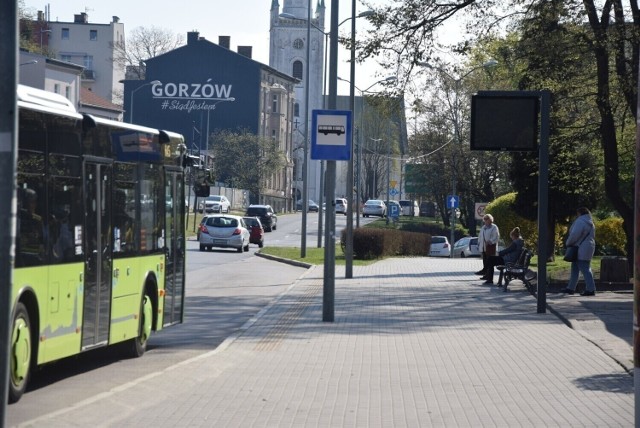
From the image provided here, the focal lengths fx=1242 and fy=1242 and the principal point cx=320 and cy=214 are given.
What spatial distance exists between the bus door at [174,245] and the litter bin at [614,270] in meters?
14.6

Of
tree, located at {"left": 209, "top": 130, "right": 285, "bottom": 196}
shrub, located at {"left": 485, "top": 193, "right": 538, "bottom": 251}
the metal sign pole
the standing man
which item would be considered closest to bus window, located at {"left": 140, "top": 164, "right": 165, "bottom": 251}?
the metal sign pole

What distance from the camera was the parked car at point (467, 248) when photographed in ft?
202

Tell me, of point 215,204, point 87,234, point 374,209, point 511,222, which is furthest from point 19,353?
point 374,209

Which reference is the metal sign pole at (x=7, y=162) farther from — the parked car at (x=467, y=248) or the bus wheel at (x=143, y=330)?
the parked car at (x=467, y=248)

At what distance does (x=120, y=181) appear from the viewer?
1323 cm

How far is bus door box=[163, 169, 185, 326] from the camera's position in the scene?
50.8 feet

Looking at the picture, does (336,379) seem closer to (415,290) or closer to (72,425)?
(72,425)

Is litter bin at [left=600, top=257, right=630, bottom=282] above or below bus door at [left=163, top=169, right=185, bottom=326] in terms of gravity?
below

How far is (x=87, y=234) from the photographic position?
12031 mm

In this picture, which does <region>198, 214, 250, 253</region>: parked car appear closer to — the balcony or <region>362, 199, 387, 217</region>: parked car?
<region>362, 199, 387, 217</region>: parked car

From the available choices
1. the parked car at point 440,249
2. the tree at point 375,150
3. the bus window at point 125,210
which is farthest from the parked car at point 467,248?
the bus window at point 125,210

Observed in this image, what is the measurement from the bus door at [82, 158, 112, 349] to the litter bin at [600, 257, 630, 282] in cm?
1782

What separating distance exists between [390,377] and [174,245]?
15.1 feet

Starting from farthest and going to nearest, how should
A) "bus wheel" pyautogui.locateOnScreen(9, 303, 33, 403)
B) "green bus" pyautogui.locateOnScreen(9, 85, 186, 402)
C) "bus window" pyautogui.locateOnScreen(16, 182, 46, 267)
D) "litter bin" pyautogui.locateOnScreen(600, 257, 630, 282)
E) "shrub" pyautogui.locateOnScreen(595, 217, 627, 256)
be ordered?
1. "shrub" pyautogui.locateOnScreen(595, 217, 627, 256)
2. "litter bin" pyautogui.locateOnScreen(600, 257, 630, 282)
3. "green bus" pyautogui.locateOnScreen(9, 85, 186, 402)
4. "bus window" pyautogui.locateOnScreen(16, 182, 46, 267)
5. "bus wheel" pyautogui.locateOnScreen(9, 303, 33, 403)
